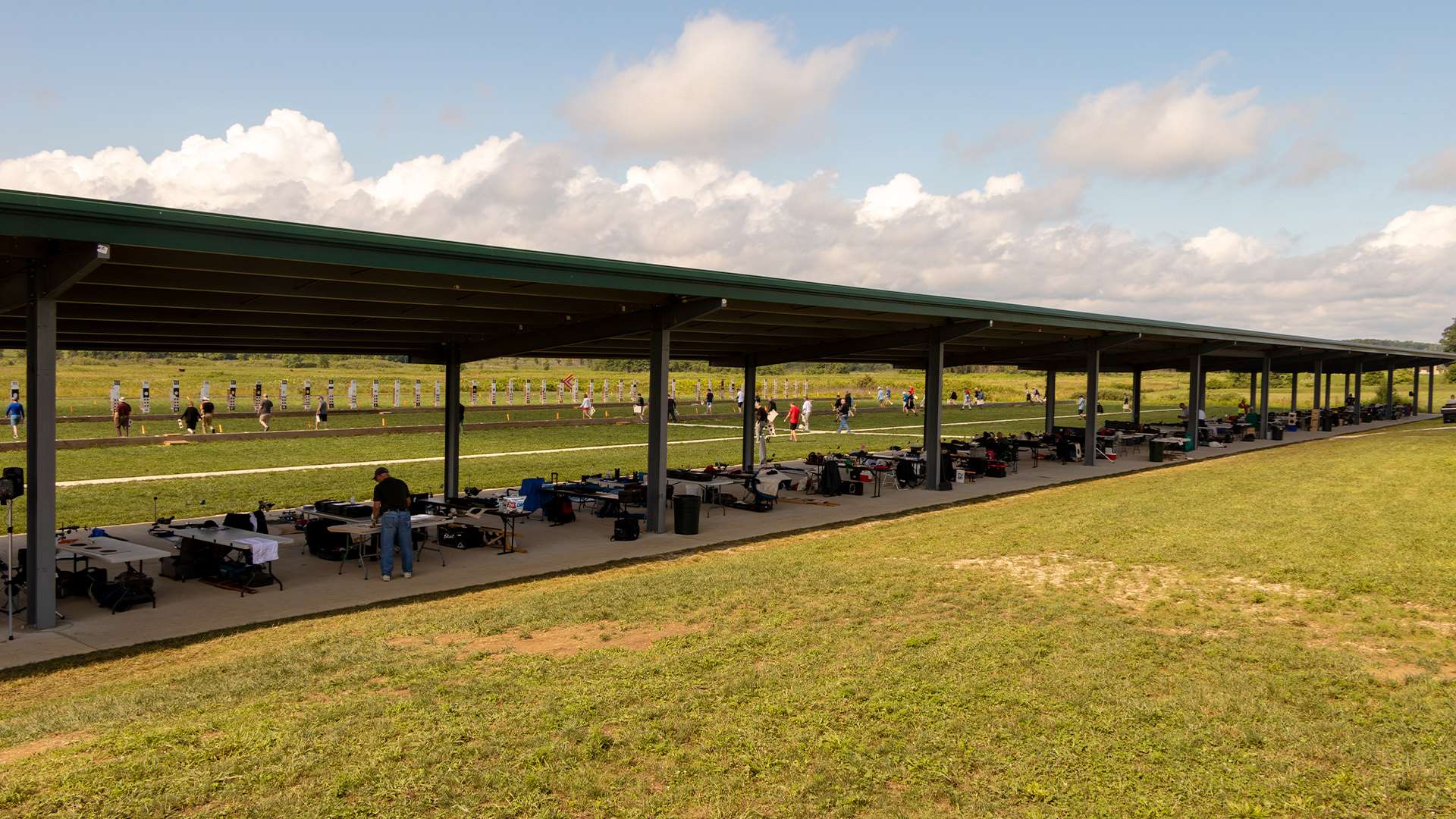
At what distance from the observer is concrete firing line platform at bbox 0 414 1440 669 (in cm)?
915

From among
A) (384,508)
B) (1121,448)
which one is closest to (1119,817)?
(384,508)

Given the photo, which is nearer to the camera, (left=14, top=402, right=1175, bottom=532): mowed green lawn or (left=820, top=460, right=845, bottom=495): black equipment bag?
(left=14, top=402, right=1175, bottom=532): mowed green lawn

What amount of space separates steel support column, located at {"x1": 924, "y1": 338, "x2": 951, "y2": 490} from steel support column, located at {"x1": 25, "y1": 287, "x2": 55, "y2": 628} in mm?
16677

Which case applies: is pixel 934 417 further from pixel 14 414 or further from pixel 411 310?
pixel 14 414

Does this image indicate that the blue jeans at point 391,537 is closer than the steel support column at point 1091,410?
Yes

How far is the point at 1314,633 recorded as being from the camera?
8414 mm

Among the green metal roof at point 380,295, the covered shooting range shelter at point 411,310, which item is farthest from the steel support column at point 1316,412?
the green metal roof at point 380,295

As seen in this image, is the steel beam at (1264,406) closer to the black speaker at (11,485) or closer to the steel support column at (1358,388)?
the steel support column at (1358,388)

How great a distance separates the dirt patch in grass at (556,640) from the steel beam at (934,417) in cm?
1336

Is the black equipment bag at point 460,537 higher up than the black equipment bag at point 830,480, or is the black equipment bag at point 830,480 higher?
the black equipment bag at point 830,480

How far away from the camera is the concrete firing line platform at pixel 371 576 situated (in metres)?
9.15

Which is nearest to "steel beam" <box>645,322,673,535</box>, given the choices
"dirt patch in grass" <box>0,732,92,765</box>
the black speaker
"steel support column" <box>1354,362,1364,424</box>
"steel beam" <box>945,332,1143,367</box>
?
the black speaker

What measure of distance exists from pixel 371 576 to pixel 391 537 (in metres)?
0.83

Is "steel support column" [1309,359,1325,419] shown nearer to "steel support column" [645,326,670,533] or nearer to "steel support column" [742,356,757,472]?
"steel support column" [742,356,757,472]
